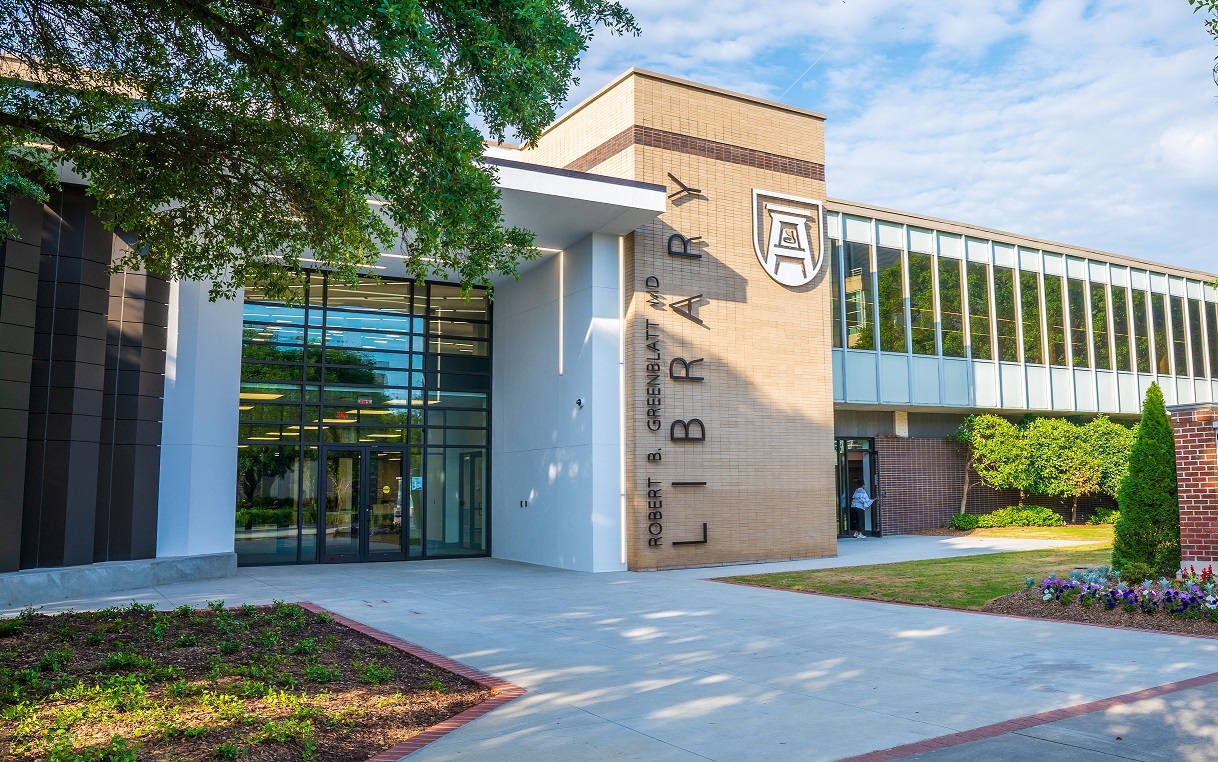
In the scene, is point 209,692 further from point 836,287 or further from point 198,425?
point 836,287

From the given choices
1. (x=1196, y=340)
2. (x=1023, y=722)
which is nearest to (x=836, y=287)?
(x=1196, y=340)

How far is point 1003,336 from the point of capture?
1073 inches

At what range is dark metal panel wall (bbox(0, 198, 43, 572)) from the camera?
1338 cm

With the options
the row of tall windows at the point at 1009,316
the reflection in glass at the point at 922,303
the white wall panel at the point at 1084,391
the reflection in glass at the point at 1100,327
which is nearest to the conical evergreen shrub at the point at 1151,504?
the row of tall windows at the point at 1009,316

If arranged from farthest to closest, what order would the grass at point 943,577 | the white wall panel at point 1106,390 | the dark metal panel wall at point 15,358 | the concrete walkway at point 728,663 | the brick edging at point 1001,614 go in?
the white wall panel at point 1106,390 → the dark metal panel wall at point 15,358 → the grass at point 943,577 → the brick edging at point 1001,614 → the concrete walkway at point 728,663

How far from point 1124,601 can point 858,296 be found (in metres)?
14.9

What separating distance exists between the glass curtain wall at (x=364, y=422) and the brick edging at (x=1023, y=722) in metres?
15.7

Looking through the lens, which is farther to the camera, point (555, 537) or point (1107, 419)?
point (1107, 419)

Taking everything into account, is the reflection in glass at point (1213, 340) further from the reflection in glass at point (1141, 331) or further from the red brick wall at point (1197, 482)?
the red brick wall at point (1197, 482)

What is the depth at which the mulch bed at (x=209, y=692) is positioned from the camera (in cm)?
585

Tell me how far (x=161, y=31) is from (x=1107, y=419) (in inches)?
1092

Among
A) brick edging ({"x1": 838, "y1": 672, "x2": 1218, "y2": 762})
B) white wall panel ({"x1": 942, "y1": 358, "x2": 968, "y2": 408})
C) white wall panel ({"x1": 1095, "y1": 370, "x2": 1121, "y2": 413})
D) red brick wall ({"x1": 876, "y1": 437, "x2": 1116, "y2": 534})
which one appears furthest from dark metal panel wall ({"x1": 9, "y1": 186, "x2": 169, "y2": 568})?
white wall panel ({"x1": 1095, "y1": 370, "x2": 1121, "y2": 413})

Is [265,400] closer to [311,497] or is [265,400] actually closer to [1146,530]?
[311,497]

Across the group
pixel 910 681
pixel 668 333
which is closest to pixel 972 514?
pixel 668 333
